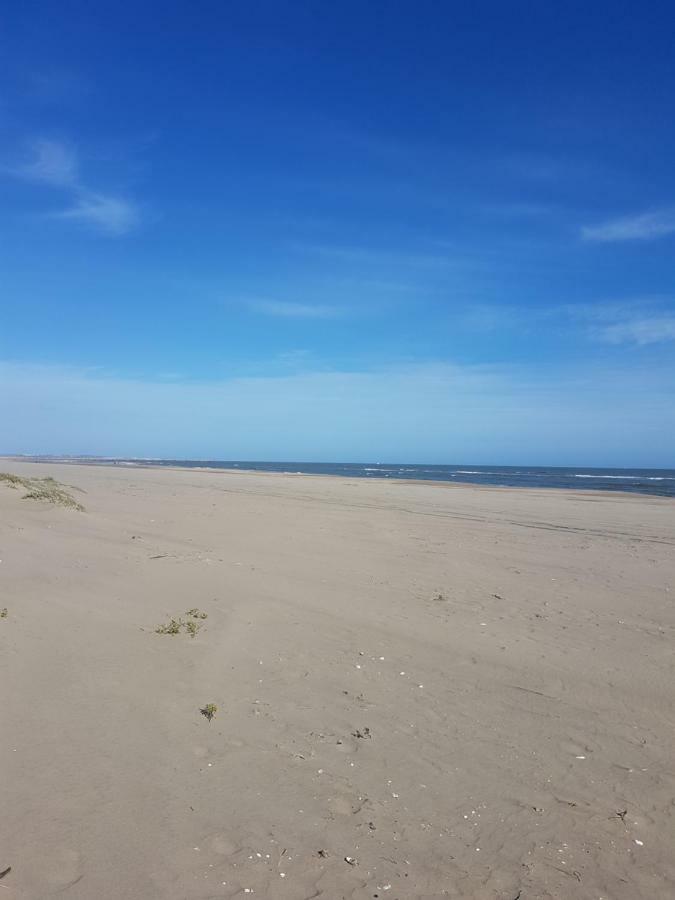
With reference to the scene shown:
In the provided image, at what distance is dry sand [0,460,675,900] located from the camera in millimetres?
2994

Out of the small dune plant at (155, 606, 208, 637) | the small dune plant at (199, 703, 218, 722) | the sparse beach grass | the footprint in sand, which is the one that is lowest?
the footprint in sand

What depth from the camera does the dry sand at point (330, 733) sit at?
299 centimetres

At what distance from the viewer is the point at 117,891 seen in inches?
108

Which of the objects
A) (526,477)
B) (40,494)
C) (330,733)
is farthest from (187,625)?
(526,477)

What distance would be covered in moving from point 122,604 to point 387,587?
355 centimetres

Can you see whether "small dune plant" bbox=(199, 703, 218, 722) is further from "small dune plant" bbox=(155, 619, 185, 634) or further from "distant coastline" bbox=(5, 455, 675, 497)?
"distant coastline" bbox=(5, 455, 675, 497)

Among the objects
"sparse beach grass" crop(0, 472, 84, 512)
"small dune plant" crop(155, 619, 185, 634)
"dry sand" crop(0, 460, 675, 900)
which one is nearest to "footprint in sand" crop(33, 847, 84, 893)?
"dry sand" crop(0, 460, 675, 900)

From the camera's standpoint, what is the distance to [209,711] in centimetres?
439

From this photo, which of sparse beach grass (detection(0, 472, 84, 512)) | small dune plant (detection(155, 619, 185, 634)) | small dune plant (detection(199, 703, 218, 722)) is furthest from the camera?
sparse beach grass (detection(0, 472, 84, 512))

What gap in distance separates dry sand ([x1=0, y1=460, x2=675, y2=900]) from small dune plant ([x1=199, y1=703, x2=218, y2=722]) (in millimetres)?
89

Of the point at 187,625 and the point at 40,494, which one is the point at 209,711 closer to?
the point at 187,625

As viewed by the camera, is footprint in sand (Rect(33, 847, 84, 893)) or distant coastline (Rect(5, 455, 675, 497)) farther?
distant coastline (Rect(5, 455, 675, 497))

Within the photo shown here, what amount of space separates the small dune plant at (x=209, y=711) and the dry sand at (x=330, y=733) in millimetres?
89

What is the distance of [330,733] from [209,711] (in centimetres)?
92
